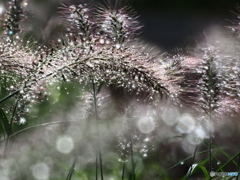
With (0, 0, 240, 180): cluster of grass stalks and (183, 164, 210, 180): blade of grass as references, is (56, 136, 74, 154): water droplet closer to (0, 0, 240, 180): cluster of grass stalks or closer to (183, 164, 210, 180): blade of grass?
(0, 0, 240, 180): cluster of grass stalks

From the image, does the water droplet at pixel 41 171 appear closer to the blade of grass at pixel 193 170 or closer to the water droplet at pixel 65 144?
the water droplet at pixel 65 144

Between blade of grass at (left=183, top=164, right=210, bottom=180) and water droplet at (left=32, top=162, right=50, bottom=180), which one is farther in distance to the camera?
water droplet at (left=32, top=162, right=50, bottom=180)

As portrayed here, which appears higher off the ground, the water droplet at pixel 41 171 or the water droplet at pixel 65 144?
the water droplet at pixel 65 144

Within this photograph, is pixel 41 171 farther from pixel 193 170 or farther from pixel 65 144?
pixel 193 170

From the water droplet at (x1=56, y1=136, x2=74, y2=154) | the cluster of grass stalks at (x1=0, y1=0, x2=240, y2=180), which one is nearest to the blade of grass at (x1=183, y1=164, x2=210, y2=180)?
the cluster of grass stalks at (x1=0, y1=0, x2=240, y2=180)

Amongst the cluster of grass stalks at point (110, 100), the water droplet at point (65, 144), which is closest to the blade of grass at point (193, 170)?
the cluster of grass stalks at point (110, 100)

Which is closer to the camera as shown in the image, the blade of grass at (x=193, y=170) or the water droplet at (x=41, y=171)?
the blade of grass at (x=193, y=170)

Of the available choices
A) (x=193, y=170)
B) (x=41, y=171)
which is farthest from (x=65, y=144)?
(x=193, y=170)

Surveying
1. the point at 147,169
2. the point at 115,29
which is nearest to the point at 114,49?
the point at 115,29

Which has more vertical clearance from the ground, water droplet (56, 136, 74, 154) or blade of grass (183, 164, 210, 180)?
water droplet (56, 136, 74, 154)
